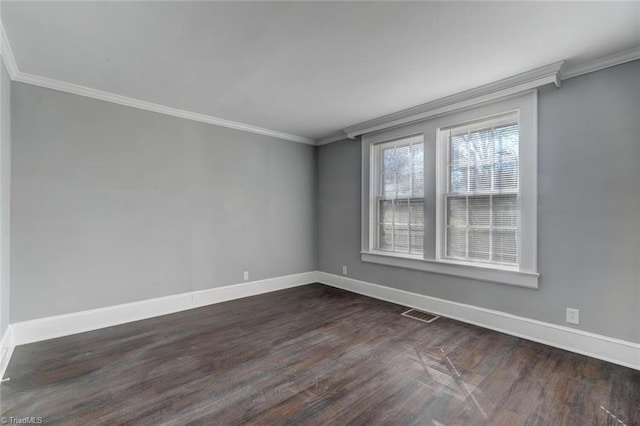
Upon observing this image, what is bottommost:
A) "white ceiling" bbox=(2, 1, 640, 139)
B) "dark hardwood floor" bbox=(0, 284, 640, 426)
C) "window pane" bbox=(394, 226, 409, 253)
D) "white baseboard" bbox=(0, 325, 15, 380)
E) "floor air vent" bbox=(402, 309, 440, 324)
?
"dark hardwood floor" bbox=(0, 284, 640, 426)

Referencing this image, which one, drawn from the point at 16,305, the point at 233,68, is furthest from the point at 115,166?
the point at 233,68

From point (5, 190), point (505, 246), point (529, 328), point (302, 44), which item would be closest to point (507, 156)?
point (505, 246)

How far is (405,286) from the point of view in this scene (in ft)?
13.2

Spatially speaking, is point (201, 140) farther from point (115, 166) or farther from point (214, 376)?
point (214, 376)

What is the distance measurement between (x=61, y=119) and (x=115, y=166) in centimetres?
64

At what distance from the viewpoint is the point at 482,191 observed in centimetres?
336

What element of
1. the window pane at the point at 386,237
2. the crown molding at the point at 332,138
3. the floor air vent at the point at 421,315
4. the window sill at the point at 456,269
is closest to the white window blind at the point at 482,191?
the window sill at the point at 456,269

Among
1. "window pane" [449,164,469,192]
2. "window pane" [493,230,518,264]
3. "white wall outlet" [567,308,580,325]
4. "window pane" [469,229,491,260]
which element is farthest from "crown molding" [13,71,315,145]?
"white wall outlet" [567,308,580,325]

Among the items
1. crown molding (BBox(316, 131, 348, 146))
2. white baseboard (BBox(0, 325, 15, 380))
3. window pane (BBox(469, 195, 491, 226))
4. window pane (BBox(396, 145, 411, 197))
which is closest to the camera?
white baseboard (BBox(0, 325, 15, 380))

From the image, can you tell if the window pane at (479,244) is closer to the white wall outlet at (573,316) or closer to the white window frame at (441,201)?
the white window frame at (441,201)

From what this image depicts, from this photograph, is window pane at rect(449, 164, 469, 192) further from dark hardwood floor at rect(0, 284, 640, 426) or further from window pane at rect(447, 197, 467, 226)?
dark hardwood floor at rect(0, 284, 640, 426)

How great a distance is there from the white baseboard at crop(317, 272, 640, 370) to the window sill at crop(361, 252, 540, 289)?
0.35 m

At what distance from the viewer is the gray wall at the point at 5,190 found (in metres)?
2.44

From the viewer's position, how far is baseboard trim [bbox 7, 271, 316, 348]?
9.46 feet
